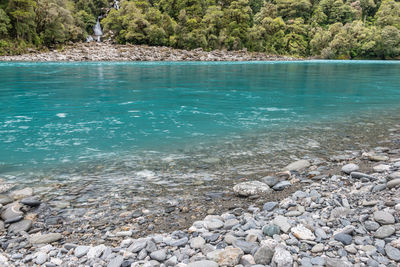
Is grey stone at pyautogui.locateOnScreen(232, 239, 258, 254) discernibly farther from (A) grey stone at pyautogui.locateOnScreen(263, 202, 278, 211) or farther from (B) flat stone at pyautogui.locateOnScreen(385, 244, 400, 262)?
Result: (B) flat stone at pyautogui.locateOnScreen(385, 244, 400, 262)

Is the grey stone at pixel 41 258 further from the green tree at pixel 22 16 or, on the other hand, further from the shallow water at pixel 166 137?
the green tree at pixel 22 16

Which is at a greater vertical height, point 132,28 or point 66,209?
point 132,28

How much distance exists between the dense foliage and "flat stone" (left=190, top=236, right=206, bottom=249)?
70.8 metres

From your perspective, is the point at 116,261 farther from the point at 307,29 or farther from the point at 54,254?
the point at 307,29

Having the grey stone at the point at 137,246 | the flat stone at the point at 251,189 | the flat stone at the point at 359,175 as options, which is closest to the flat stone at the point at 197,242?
the grey stone at the point at 137,246

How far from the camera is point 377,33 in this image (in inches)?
3669

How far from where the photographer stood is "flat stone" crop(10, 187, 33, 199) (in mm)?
5168

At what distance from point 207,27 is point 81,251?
95.7 meters

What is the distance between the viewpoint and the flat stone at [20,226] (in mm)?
4191

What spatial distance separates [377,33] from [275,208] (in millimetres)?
113810

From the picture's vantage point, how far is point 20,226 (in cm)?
427

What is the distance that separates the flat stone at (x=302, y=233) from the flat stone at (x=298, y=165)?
9.31 feet

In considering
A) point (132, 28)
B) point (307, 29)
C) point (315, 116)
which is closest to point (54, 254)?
point (315, 116)

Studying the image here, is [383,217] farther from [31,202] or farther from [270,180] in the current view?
[31,202]
